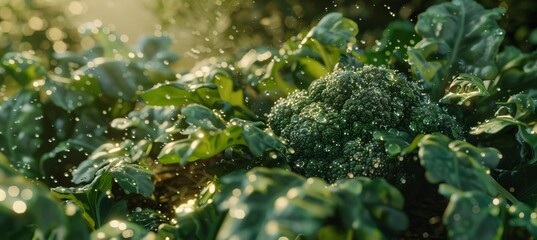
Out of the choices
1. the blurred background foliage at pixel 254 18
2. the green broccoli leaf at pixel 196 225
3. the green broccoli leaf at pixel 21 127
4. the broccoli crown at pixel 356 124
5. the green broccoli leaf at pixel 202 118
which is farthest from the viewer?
the blurred background foliage at pixel 254 18

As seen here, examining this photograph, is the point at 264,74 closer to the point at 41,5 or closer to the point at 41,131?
the point at 41,131

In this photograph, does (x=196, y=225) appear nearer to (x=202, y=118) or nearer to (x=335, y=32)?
(x=202, y=118)

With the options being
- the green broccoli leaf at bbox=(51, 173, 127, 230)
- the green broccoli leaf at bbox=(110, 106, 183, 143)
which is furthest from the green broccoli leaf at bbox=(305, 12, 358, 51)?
the green broccoli leaf at bbox=(51, 173, 127, 230)

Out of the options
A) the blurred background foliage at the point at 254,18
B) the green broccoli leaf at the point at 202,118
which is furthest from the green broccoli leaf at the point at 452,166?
the blurred background foliage at the point at 254,18

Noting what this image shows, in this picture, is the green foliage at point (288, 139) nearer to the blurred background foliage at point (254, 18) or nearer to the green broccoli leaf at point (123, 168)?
the green broccoli leaf at point (123, 168)

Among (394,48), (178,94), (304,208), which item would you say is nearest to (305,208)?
(304,208)
